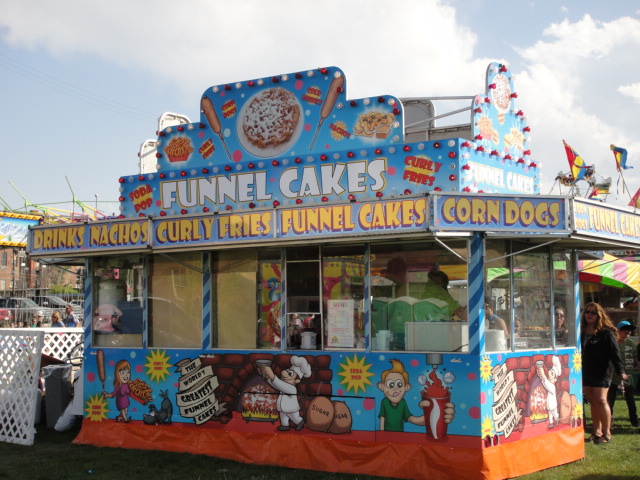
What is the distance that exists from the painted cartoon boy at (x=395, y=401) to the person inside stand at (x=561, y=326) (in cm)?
212

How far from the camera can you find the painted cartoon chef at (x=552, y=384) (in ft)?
27.8

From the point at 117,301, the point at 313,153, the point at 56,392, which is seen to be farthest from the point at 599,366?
the point at 56,392

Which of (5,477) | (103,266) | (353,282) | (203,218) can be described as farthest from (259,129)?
(5,477)

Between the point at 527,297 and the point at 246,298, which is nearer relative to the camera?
the point at 527,297

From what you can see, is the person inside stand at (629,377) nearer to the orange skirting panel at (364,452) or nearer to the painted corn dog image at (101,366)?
the orange skirting panel at (364,452)

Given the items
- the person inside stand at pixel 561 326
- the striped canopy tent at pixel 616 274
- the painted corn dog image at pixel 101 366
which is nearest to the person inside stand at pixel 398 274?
the person inside stand at pixel 561 326

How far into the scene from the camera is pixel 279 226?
8.31m

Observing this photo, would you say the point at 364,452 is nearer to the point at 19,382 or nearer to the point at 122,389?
the point at 122,389

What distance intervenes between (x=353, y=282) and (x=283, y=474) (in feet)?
7.22

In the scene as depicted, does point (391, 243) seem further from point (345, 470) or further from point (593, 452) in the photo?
point (593, 452)

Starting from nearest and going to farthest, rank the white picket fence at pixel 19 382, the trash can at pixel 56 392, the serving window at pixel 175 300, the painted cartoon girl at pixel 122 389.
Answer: the serving window at pixel 175 300
the painted cartoon girl at pixel 122 389
the white picket fence at pixel 19 382
the trash can at pixel 56 392

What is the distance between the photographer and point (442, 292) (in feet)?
26.6

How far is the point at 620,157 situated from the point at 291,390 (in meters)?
15.7

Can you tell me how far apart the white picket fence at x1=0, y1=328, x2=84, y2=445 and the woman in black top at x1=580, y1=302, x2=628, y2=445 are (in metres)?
7.39
